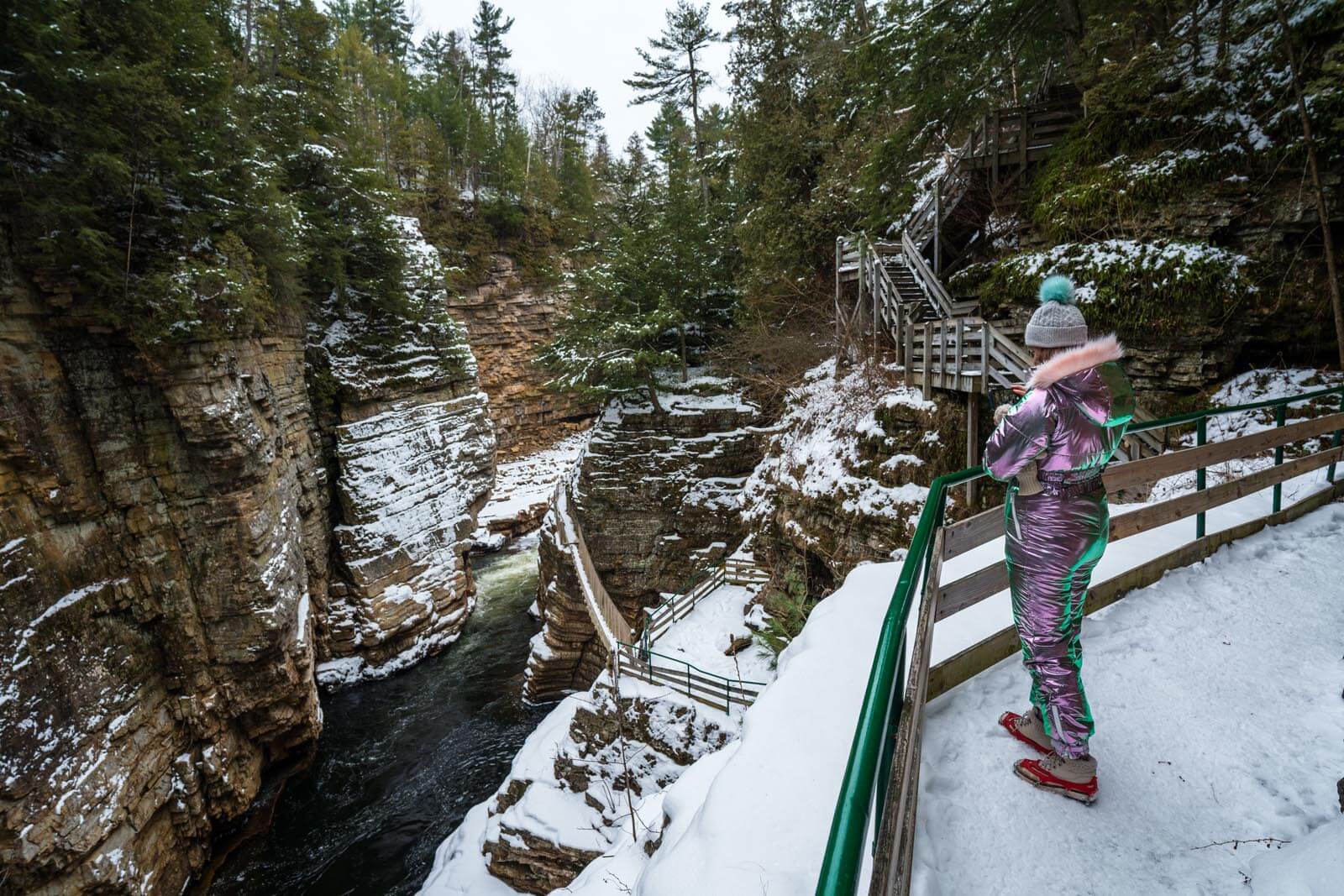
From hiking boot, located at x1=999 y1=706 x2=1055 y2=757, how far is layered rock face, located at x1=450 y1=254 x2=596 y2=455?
103 feet

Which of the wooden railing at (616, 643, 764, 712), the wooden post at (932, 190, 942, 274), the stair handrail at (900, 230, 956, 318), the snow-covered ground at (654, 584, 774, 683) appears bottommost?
the snow-covered ground at (654, 584, 774, 683)

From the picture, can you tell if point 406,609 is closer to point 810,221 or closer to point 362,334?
point 362,334

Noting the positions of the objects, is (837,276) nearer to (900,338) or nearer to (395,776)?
(900,338)

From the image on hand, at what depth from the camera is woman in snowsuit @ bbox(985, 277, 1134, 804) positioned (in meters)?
1.94

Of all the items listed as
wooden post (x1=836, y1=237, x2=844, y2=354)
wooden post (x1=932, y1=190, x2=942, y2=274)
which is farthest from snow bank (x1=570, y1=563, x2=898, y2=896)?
wooden post (x1=932, y1=190, x2=942, y2=274)

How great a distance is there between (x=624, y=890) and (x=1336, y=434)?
335 inches

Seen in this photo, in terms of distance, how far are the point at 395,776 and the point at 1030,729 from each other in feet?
52.5

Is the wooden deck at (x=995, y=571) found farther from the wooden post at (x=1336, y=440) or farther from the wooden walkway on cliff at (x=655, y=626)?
the wooden walkway on cliff at (x=655, y=626)

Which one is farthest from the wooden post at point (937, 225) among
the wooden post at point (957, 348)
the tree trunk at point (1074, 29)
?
the wooden post at point (957, 348)

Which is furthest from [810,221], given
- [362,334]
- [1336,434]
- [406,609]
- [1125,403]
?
[406,609]

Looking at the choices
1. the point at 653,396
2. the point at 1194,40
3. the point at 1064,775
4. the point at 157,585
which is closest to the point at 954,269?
the point at 1194,40

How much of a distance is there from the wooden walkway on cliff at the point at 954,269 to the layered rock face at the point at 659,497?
650 cm

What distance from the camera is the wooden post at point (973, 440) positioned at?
300 inches

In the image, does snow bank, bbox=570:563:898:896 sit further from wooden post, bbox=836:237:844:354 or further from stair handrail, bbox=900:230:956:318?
wooden post, bbox=836:237:844:354
